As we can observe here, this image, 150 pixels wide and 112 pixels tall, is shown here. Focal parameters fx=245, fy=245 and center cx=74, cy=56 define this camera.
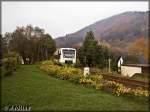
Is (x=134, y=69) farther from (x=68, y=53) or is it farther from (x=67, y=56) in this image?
(x=67, y=56)

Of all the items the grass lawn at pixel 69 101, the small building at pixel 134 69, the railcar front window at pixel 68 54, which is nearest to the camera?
the grass lawn at pixel 69 101

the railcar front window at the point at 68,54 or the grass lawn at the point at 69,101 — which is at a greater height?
the railcar front window at the point at 68,54

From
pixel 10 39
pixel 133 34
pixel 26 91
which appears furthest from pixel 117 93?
pixel 133 34

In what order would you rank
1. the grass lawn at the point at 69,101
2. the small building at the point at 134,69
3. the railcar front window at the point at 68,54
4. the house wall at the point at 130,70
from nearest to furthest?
1. the grass lawn at the point at 69,101
2. the small building at the point at 134,69
3. the house wall at the point at 130,70
4. the railcar front window at the point at 68,54

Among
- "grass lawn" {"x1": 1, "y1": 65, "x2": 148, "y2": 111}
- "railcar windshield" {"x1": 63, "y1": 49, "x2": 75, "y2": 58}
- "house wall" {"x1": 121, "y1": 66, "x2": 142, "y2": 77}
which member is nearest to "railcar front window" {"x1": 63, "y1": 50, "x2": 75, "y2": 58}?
"railcar windshield" {"x1": 63, "y1": 49, "x2": 75, "y2": 58}

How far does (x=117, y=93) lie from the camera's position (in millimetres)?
11273

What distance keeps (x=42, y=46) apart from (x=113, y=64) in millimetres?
24495

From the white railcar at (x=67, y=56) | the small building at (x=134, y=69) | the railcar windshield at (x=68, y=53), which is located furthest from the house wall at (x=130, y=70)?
the railcar windshield at (x=68, y=53)

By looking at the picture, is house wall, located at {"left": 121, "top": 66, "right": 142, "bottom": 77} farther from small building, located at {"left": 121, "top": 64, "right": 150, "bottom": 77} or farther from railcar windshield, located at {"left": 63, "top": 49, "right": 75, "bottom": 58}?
railcar windshield, located at {"left": 63, "top": 49, "right": 75, "bottom": 58}

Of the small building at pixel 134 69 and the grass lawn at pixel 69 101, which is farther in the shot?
the small building at pixel 134 69

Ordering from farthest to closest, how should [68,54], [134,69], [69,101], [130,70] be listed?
[68,54], [130,70], [134,69], [69,101]

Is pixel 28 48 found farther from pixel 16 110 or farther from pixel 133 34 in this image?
pixel 133 34

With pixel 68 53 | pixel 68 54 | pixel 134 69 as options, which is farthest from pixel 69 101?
pixel 68 54

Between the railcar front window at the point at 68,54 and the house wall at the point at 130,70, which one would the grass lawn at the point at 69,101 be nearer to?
the house wall at the point at 130,70
